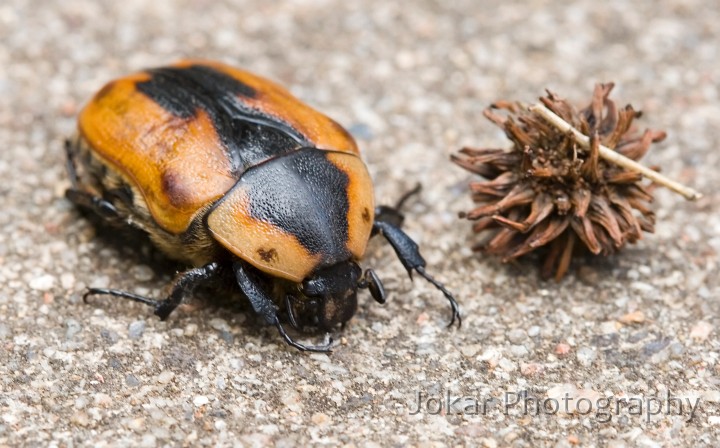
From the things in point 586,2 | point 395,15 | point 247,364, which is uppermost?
point 586,2

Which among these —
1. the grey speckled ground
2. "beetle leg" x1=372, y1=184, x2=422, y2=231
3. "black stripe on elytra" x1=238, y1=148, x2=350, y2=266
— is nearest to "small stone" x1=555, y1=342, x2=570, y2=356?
the grey speckled ground

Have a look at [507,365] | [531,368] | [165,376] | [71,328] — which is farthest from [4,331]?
[531,368]

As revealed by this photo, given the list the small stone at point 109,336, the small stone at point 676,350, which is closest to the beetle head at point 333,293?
the small stone at point 109,336

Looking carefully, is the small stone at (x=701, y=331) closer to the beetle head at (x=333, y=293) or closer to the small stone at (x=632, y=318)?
the small stone at (x=632, y=318)

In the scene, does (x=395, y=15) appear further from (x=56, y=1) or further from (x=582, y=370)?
(x=582, y=370)

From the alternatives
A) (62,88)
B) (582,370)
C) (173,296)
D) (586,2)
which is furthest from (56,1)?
(582,370)

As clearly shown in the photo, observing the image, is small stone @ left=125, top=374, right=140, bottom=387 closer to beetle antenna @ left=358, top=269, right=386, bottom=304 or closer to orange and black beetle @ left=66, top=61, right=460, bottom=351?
orange and black beetle @ left=66, top=61, right=460, bottom=351

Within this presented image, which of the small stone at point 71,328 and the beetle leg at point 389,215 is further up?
the beetle leg at point 389,215
